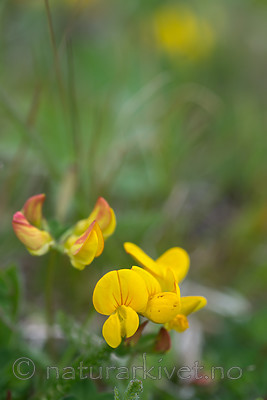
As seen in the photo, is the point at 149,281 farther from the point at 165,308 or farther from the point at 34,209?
the point at 34,209

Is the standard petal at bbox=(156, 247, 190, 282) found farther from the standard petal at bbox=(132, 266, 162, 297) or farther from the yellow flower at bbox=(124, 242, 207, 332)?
the standard petal at bbox=(132, 266, 162, 297)

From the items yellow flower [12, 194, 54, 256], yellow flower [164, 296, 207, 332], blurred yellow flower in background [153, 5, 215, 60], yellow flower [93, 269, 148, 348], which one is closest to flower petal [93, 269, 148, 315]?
yellow flower [93, 269, 148, 348]

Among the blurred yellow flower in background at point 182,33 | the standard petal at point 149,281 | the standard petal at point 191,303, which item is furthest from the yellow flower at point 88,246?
the blurred yellow flower in background at point 182,33

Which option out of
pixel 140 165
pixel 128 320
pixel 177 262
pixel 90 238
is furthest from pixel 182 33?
pixel 128 320

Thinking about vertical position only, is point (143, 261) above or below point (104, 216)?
below

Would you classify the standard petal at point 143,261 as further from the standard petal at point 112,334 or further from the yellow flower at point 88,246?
the standard petal at point 112,334
